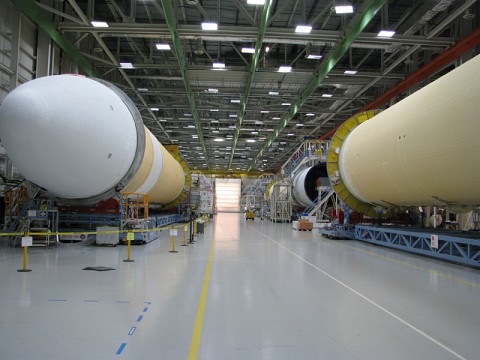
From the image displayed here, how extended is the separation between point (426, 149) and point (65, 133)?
23.3 feet

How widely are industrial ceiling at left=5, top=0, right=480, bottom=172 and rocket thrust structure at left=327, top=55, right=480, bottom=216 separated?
387cm

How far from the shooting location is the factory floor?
136 inches

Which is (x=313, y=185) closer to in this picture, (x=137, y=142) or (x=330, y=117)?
(x=330, y=117)

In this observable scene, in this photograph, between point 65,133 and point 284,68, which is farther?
point 284,68

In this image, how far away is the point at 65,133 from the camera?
651cm

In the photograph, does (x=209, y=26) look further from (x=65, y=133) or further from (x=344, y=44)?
(x=65, y=133)

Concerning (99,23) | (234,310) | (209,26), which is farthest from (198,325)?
(99,23)

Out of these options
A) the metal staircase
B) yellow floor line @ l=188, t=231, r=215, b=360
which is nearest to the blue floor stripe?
yellow floor line @ l=188, t=231, r=215, b=360

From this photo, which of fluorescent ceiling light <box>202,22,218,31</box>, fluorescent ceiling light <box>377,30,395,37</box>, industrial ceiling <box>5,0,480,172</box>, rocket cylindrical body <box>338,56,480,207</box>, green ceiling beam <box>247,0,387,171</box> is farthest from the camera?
industrial ceiling <box>5,0,480,172</box>

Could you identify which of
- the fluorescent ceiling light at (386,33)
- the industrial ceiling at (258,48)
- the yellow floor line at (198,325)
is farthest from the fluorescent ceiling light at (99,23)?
the yellow floor line at (198,325)

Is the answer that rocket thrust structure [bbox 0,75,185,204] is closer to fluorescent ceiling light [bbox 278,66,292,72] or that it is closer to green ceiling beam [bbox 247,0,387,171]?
green ceiling beam [bbox 247,0,387,171]

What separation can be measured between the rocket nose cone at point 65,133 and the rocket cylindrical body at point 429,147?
6.34 metres

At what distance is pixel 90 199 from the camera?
8523 mm

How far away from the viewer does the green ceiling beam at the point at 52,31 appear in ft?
Answer: 36.5
